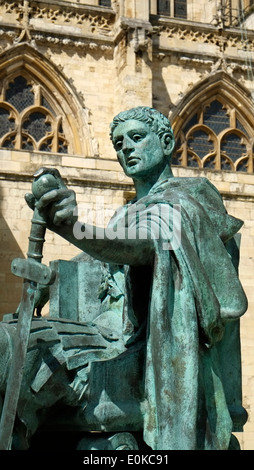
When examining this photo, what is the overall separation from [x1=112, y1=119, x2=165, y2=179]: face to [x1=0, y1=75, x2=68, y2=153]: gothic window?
54.8 feet

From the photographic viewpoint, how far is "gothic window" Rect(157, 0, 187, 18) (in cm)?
2392

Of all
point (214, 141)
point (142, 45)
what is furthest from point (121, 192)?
point (214, 141)

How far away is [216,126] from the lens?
70.5 ft

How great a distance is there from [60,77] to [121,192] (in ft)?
22.6

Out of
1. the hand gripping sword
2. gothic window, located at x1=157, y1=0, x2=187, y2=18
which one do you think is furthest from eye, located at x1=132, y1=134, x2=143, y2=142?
gothic window, located at x1=157, y1=0, x2=187, y2=18

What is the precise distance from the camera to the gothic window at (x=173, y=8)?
23922 mm

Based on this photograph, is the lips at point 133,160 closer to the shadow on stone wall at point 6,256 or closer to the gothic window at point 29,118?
the shadow on stone wall at point 6,256

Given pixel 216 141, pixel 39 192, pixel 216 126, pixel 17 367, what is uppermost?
pixel 216 126

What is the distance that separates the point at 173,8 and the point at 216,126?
176 inches

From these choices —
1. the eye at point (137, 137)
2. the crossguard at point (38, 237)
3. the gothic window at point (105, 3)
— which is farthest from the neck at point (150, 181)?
the gothic window at point (105, 3)

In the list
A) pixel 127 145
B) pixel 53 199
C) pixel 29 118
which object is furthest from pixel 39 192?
pixel 29 118

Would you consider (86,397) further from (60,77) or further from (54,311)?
(60,77)

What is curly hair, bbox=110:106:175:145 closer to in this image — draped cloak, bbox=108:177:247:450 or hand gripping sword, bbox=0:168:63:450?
draped cloak, bbox=108:177:247:450

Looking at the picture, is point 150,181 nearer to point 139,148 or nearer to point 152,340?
point 139,148
